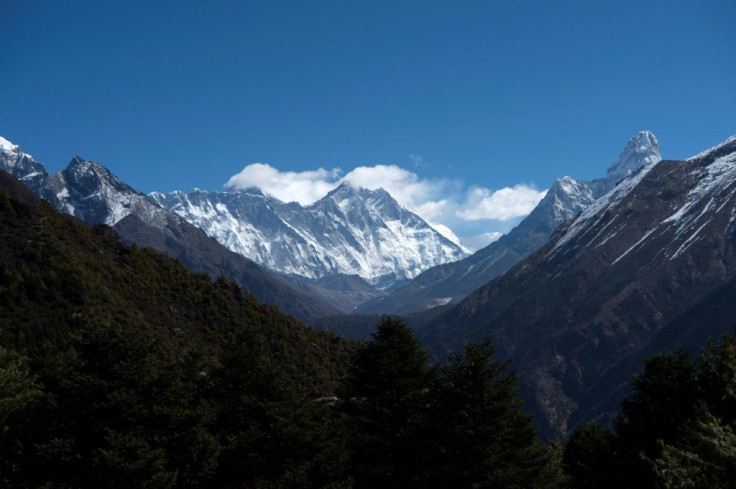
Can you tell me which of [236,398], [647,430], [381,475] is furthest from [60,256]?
[647,430]

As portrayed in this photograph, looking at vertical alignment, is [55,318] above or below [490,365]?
above

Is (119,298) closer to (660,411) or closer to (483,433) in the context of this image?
(483,433)

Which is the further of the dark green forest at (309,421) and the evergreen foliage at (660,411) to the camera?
the dark green forest at (309,421)

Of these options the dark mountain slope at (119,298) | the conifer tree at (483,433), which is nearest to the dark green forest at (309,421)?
the conifer tree at (483,433)

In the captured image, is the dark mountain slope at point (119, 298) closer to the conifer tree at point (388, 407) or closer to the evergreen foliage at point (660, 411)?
the conifer tree at point (388, 407)

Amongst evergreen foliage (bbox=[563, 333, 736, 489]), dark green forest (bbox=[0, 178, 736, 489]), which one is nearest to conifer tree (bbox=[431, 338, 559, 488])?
dark green forest (bbox=[0, 178, 736, 489])

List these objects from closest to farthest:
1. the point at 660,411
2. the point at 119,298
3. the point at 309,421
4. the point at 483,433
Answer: the point at 483,433
the point at 660,411
the point at 309,421
the point at 119,298

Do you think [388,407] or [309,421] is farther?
[388,407]

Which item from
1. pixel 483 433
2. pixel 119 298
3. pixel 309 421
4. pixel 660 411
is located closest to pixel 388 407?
pixel 309 421

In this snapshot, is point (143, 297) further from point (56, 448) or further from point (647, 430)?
point (647, 430)

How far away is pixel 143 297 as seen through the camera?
88.9m

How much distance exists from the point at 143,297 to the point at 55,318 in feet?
56.4

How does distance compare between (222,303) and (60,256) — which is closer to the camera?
(60,256)

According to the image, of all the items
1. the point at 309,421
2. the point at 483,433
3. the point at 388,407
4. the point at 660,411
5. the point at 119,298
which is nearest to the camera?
the point at 483,433
